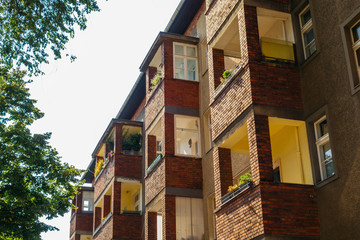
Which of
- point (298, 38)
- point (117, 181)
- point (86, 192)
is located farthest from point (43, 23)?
point (86, 192)

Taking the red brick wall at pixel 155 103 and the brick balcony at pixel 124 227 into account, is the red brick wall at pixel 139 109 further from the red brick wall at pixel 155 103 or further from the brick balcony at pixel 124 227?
the brick balcony at pixel 124 227

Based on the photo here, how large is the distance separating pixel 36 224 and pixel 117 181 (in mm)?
6052

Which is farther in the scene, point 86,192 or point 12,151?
point 86,192

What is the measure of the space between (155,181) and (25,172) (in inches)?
206

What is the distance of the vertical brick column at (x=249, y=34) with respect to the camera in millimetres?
15484

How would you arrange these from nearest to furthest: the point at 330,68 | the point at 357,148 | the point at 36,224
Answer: the point at 357,148
the point at 330,68
the point at 36,224

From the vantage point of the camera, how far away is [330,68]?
45.3ft

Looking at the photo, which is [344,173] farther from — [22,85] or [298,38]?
[22,85]

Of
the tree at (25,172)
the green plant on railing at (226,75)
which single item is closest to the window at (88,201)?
the tree at (25,172)

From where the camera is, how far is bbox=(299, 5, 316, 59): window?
1522 centimetres

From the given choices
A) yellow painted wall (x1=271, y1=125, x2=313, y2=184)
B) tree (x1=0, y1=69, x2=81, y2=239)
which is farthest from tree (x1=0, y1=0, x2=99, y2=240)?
yellow painted wall (x1=271, y1=125, x2=313, y2=184)

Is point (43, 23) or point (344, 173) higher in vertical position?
point (43, 23)

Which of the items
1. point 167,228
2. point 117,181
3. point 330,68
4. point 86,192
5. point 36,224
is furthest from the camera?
point 86,192

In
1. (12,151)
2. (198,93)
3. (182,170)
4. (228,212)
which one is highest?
(198,93)
